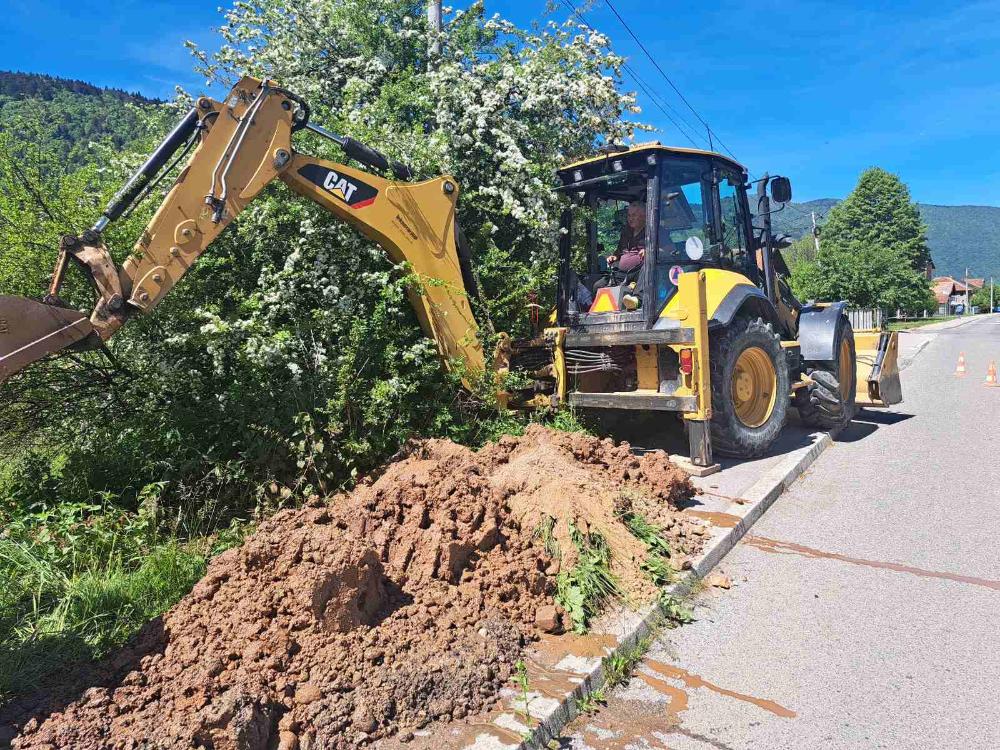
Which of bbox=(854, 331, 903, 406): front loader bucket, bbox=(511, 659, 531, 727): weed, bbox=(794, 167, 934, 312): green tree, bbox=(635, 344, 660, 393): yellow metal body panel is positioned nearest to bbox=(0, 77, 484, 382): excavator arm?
bbox=(635, 344, 660, 393): yellow metal body panel

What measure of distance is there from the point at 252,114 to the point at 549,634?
155 inches

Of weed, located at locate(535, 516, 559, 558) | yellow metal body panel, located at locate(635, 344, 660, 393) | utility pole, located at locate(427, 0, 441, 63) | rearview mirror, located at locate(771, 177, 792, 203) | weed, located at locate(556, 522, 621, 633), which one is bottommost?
weed, located at locate(556, 522, 621, 633)

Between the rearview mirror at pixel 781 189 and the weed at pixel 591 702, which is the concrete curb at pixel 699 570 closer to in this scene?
the weed at pixel 591 702

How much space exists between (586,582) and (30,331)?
3306 millimetres

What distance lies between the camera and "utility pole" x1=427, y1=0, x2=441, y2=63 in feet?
31.5

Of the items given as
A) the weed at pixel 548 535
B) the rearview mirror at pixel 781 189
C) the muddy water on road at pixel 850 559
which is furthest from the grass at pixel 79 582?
the rearview mirror at pixel 781 189

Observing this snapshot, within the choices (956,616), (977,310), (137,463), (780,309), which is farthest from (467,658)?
(977,310)

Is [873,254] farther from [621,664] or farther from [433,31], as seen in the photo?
[621,664]

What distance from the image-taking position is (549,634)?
3.66 metres

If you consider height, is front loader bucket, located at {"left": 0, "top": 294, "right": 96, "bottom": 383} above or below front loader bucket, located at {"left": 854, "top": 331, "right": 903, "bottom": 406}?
above

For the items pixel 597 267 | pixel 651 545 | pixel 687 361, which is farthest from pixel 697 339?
pixel 651 545

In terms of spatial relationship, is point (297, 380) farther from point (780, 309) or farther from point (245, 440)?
point (780, 309)

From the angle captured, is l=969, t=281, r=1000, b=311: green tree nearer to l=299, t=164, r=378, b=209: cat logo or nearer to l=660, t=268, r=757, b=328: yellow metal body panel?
l=660, t=268, r=757, b=328: yellow metal body panel

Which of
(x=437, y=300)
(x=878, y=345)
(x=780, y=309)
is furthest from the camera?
(x=878, y=345)
